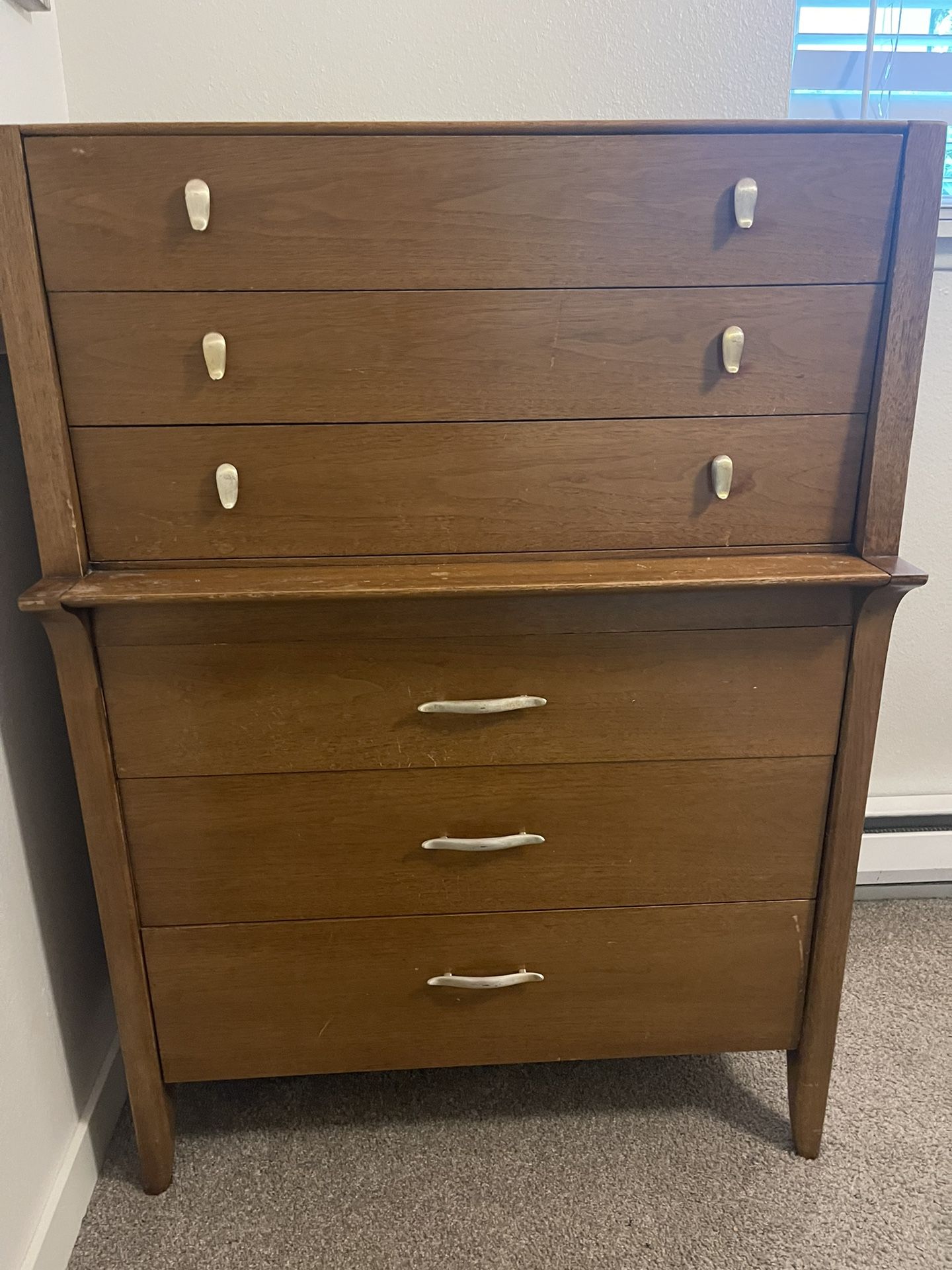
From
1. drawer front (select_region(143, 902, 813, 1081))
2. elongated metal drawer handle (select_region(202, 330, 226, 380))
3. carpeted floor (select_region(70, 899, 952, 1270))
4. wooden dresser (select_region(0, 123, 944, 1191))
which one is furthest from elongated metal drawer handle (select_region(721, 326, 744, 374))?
carpeted floor (select_region(70, 899, 952, 1270))

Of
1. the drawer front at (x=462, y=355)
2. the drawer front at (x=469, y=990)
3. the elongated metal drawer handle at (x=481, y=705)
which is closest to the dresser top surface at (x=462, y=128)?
the drawer front at (x=462, y=355)

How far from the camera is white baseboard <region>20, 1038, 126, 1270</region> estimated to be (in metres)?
0.98

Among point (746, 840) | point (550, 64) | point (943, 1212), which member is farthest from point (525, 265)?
point (943, 1212)

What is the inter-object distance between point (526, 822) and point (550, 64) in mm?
1057

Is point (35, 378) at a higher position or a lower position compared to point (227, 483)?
higher

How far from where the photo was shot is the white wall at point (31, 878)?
0.96 metres

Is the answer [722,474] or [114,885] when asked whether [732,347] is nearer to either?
[722,474]

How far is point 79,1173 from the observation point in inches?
42.6

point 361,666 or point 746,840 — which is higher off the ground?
point 361,666

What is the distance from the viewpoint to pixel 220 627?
36.1 inches

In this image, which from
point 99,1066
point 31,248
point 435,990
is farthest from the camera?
point 99,1066

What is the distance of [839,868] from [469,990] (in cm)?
47

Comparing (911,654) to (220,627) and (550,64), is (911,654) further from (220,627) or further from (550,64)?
(220,627)

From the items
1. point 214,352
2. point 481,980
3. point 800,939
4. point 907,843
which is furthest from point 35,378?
point 907,843
